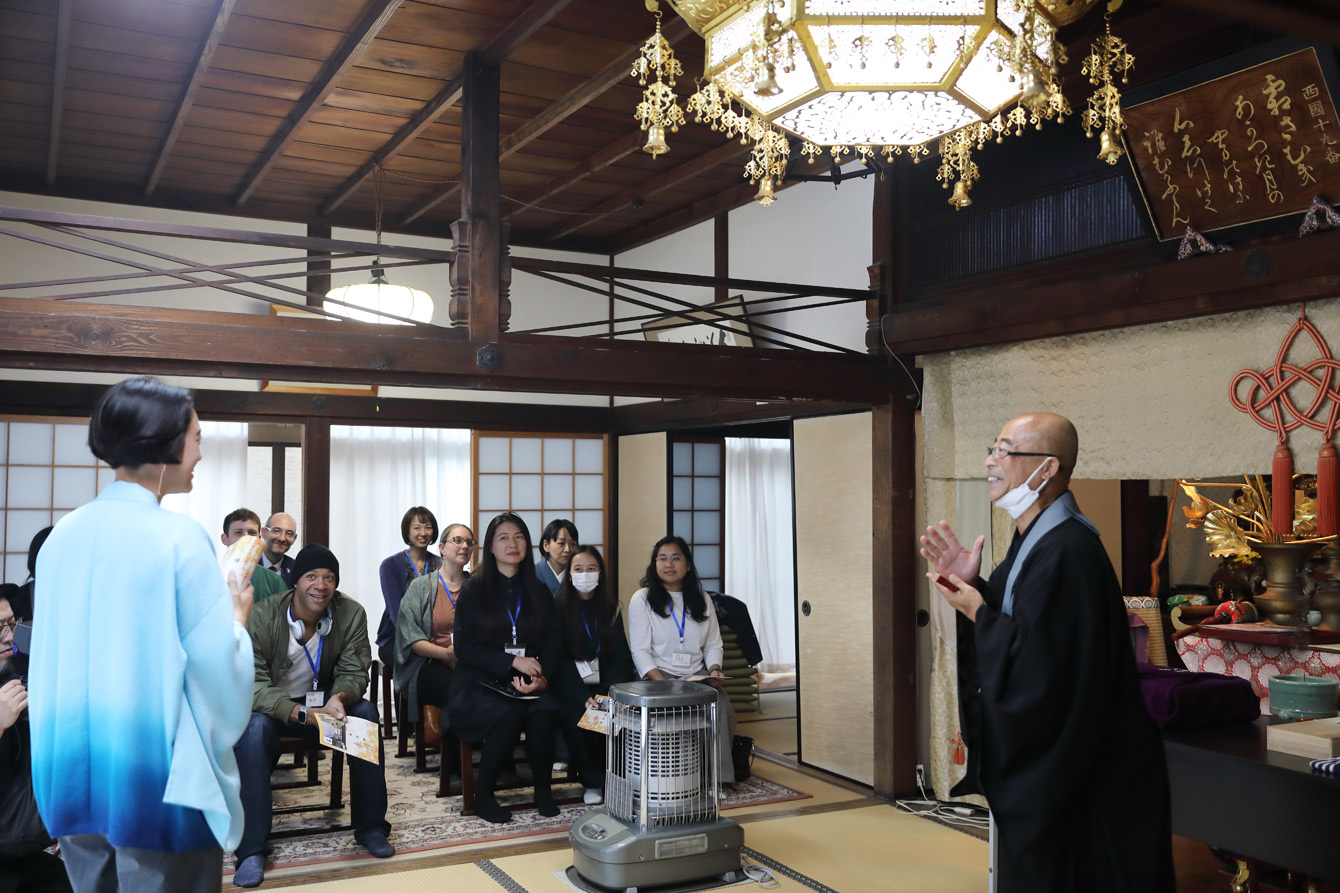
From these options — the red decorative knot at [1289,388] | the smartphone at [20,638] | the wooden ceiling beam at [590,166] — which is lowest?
the smartphone at [20,638]

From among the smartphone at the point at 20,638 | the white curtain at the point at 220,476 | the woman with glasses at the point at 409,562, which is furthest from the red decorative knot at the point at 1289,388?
the white curtain at the point at 220,476

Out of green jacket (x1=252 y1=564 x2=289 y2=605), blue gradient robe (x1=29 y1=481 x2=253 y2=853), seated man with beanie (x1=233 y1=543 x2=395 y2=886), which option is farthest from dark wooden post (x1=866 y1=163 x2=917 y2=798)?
blue gradient robe (x1=29 y1=481 x2=253 y2=853)

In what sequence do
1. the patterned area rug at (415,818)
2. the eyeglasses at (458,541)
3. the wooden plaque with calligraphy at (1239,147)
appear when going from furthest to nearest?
the eyeglasses at (458,541) → the patterned area rug at (415,818) → the wooden plaque with calligraphy at (1239,147)

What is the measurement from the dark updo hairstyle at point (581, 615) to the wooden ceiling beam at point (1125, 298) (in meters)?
1.86

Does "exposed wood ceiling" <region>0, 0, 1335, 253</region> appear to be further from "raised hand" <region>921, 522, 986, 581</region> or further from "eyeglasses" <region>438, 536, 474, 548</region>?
"raised hand" <region>921, 522, 986, 581</region>

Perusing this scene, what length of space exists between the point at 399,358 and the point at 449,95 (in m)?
1.21

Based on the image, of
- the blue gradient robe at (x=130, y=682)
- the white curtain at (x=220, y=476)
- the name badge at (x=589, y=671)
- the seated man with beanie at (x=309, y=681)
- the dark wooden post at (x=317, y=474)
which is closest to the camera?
the blue gradient robe at (x=130, y=682)

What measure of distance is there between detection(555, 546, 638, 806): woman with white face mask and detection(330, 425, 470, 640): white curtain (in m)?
2.58

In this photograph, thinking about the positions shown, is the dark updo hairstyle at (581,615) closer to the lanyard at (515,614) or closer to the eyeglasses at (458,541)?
the lanyard at (515,614)

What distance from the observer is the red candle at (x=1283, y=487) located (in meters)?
3.45

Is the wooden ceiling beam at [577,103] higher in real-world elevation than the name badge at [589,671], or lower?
higher

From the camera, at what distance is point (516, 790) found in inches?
206

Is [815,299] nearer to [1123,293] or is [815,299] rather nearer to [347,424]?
[1123,293]

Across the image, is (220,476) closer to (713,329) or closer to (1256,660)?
(713,329)
